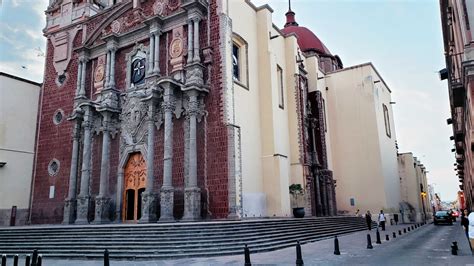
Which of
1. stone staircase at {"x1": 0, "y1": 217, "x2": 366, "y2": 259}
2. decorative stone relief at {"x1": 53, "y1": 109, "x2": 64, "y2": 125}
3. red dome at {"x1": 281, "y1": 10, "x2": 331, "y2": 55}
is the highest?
red dome at {"x1": 281, "y1": 10, "x2": 331, "y2": 55}

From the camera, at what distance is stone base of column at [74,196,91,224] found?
2086 centimetres

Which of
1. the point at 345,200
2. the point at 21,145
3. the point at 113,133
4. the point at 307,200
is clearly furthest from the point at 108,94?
the point at 345,200

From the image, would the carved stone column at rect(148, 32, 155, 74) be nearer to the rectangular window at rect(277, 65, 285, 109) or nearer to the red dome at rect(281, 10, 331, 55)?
the rectangular window at rect(277, 65, 285, 109)

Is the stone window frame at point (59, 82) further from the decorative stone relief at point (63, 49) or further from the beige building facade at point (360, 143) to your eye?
the beige building facade at point (360, 143)

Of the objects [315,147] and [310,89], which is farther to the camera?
[310,89]

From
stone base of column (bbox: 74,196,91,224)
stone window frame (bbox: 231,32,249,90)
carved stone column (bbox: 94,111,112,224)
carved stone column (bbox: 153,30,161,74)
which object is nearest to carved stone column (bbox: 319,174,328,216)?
stone window frame (bbox: 231,32,249,90)

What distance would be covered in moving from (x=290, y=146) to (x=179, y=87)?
28.7 feet

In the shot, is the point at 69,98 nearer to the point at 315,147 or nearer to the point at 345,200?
the point at 315,147

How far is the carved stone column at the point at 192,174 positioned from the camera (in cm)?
1748

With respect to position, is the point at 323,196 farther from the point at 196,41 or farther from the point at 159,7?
the point at 159,7

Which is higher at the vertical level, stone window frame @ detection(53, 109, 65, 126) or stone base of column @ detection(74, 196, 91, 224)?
stone window frame @ detection(53, 109, 65, 126)

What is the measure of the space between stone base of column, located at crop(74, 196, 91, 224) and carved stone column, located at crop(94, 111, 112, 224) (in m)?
0.80

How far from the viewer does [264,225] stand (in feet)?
49.1

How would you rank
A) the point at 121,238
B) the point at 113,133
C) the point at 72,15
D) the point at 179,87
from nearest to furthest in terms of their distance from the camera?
1. the point at 121,238
2. the point at 179,87
3. the point at 113,133
4. the point at 72,15
